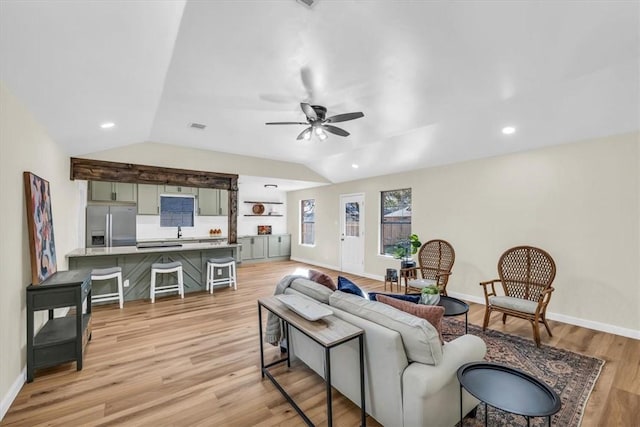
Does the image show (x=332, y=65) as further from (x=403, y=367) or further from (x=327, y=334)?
(x=403, y=367)

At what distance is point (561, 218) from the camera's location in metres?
3.74

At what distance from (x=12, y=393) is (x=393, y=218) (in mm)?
5693

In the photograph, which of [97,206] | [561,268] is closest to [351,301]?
[561,268]

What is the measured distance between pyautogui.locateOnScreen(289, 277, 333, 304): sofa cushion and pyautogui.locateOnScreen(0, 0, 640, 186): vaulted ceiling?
6.43ft

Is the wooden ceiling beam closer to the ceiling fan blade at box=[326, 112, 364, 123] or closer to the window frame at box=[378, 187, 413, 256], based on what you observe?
the window frame at box=[378, 187, 413, 256]

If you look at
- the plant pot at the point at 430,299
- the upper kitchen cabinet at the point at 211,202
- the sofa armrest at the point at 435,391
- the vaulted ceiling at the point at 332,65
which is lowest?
the sofa armrest at the point at 435,391

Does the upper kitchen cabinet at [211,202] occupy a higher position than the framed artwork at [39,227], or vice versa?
the upper kitchen cabinet at [211,202]

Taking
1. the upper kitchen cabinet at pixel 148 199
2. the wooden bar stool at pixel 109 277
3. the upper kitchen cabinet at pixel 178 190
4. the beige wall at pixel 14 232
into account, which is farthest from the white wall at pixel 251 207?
the beige wall at pixel 14 232

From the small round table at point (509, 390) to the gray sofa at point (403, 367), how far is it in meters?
0.12

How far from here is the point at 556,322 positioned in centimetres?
374

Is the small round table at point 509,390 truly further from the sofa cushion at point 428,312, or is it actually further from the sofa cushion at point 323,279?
the sofa cushion at point 323,279

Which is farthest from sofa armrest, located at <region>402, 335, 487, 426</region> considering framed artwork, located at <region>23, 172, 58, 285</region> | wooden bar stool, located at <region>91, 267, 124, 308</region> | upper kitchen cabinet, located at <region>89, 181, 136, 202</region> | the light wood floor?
upper kitchen cabinet, located at <region>89, 181, 136, 202</region>

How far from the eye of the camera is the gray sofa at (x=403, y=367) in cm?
159

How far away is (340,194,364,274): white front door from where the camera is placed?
6.63 m
